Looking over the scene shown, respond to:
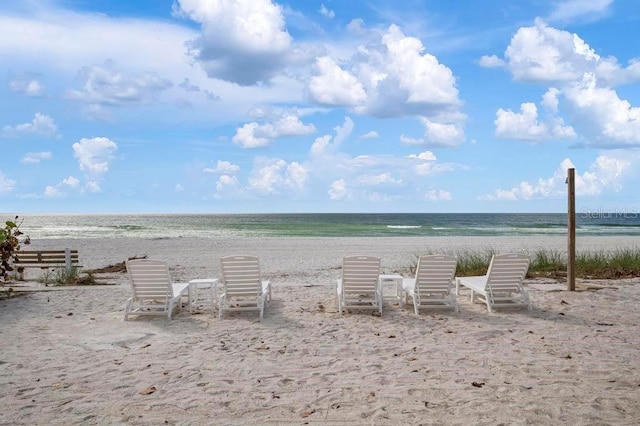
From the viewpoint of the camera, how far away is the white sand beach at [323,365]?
4.02 metres

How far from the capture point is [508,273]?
7906mm

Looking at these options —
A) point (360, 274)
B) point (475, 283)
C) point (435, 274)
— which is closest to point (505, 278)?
point (475, 283)

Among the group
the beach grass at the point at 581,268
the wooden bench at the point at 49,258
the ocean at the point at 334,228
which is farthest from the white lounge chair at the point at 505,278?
the ocean at the point at 334,228

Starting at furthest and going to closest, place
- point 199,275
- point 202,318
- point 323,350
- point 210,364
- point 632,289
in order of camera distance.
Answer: point 199,275 < point 632,289 < point 202,318 < point 323,350 < point 210,364

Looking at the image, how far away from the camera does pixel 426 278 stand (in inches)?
307

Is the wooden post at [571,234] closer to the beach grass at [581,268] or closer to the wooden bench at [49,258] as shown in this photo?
the beach grass at [581,268]

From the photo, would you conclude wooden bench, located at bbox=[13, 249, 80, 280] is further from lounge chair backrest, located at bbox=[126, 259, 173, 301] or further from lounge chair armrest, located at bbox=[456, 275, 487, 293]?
lounge chair armrest, located at bbox=[456, 275, 487, 293]

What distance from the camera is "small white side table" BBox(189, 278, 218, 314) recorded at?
8031 mm

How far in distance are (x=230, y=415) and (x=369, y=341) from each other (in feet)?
8.13

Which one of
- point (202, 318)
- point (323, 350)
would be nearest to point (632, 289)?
point (323, 350)

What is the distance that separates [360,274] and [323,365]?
274cm

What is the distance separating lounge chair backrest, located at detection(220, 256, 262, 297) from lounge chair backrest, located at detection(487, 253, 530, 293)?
348 cm

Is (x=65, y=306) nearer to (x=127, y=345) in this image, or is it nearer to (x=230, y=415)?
(x=127, y=345)

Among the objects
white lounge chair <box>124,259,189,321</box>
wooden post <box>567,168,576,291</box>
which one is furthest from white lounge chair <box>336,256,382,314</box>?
wooden post <box>567,168,576,291</box>
